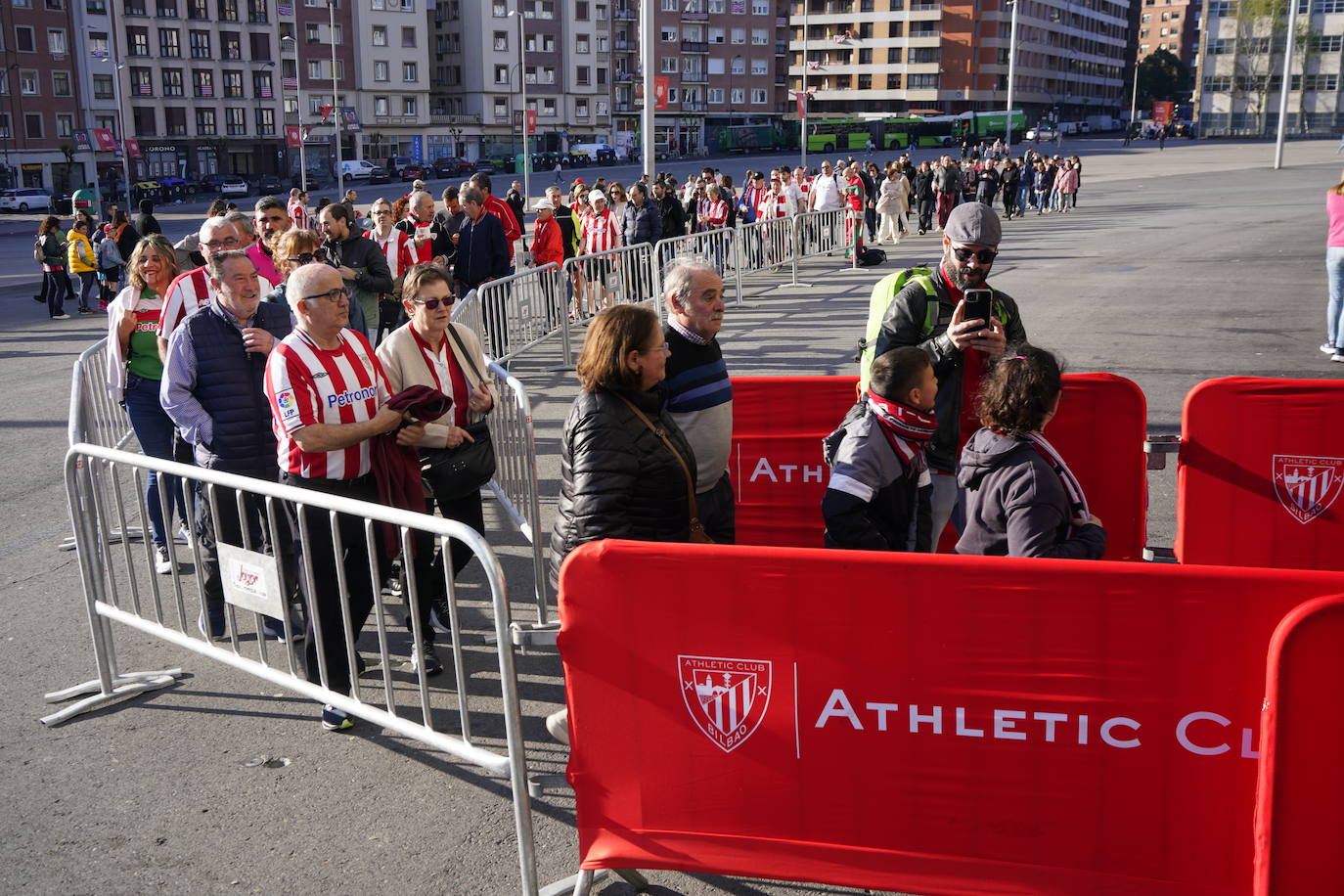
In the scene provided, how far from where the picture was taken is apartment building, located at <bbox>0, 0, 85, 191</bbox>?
2820 inches

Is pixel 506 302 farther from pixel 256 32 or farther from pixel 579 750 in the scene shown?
pixel 256 32

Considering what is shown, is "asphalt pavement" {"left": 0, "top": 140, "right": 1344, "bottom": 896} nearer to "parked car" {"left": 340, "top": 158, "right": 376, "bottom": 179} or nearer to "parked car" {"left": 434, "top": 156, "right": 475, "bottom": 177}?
"parked car" {"left": 340, "top": 158, "right": 376, "bottom": 179}

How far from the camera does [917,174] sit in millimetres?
31922

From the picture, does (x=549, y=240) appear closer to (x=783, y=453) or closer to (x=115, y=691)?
(x=783, y=453)

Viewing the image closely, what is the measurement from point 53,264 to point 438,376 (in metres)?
16.7

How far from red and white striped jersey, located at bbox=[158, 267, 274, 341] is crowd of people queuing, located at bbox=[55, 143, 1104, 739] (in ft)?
0.04

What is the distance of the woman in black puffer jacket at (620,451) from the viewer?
3.79m

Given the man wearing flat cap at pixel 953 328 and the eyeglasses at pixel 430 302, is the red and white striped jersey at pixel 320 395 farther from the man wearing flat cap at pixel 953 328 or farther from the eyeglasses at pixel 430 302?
the man wearing flat cap at pixel 953 328

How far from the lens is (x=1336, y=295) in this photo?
11305 mm

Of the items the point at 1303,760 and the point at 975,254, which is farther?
the point at 975,254

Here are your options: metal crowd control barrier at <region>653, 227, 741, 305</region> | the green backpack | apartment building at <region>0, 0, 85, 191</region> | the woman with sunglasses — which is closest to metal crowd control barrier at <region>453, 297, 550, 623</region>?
the woman with sunglasses

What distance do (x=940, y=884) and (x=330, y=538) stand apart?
2714mm

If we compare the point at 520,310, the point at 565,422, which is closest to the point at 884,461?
the point at 565,422

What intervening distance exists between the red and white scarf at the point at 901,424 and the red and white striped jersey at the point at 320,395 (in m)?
2.19
